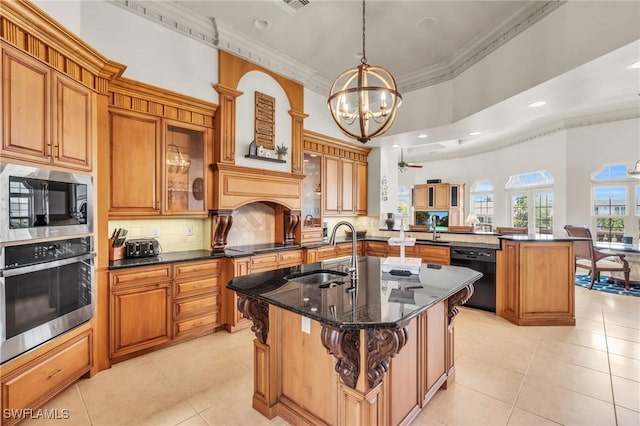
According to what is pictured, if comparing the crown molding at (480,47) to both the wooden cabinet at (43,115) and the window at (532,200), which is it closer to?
the wooden cabinet at (43,115)

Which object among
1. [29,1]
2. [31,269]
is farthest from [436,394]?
[29,1]

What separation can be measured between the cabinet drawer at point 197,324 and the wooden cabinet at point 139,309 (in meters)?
0.10

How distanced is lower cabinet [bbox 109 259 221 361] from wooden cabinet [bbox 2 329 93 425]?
10.4 inches

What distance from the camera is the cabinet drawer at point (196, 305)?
3.14m

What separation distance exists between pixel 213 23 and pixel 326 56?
60.5 inches

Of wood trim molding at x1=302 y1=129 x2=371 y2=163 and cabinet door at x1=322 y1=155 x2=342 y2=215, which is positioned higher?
wood trim molding at x1=302 y1=129 x2=371 y2=163

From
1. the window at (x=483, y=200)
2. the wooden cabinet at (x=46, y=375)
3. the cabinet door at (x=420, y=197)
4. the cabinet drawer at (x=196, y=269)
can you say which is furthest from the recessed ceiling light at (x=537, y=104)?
the cabinet door at (x=420, y=197)

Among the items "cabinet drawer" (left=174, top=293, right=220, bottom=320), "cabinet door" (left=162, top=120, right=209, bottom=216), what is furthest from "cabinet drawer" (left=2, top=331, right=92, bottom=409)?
"cabinet door" (left=162, top=120, right=209, bottom=216)

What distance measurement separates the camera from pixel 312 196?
5145mm

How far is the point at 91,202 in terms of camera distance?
2463mm

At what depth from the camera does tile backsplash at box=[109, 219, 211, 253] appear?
331cm

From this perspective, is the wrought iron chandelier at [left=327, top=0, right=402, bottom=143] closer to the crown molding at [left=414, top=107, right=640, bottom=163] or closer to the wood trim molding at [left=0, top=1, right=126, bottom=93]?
the wood trim molding at [left=0, top=1, right=126, bottom=93]

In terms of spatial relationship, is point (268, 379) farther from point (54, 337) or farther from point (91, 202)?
point (91, 202)

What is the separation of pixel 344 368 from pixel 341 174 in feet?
14.3
